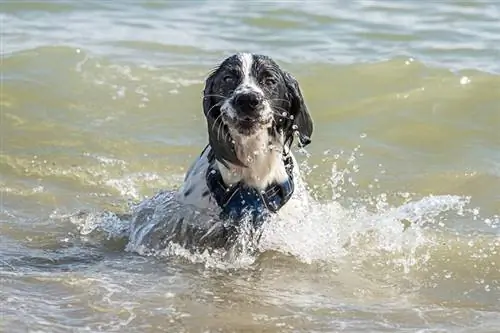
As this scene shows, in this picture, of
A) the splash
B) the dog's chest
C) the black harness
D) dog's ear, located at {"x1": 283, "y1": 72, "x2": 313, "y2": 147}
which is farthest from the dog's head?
the splash

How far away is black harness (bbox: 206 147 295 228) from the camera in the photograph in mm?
6348

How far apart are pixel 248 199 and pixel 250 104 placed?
71cm

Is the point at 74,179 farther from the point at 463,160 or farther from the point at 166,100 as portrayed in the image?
the point at 463,160

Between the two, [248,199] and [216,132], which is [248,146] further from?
[248,199]

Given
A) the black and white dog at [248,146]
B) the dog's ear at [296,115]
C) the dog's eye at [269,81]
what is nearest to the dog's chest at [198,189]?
the black and white dog at [248,146]

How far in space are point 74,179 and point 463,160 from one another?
3209 mm

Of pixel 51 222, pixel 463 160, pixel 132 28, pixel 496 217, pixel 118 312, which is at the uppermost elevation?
pixel 132 28

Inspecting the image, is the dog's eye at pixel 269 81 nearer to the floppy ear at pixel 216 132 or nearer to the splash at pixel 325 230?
the floppy ear at pixel 216 132

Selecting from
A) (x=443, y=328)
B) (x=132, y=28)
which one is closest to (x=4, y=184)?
(x=443, y=328)

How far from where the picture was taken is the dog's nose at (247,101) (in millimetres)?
5910

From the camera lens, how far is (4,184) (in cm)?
827

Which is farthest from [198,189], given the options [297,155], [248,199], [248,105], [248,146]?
[297,155]

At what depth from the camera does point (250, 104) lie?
19.4 ft

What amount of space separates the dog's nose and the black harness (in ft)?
2.01
